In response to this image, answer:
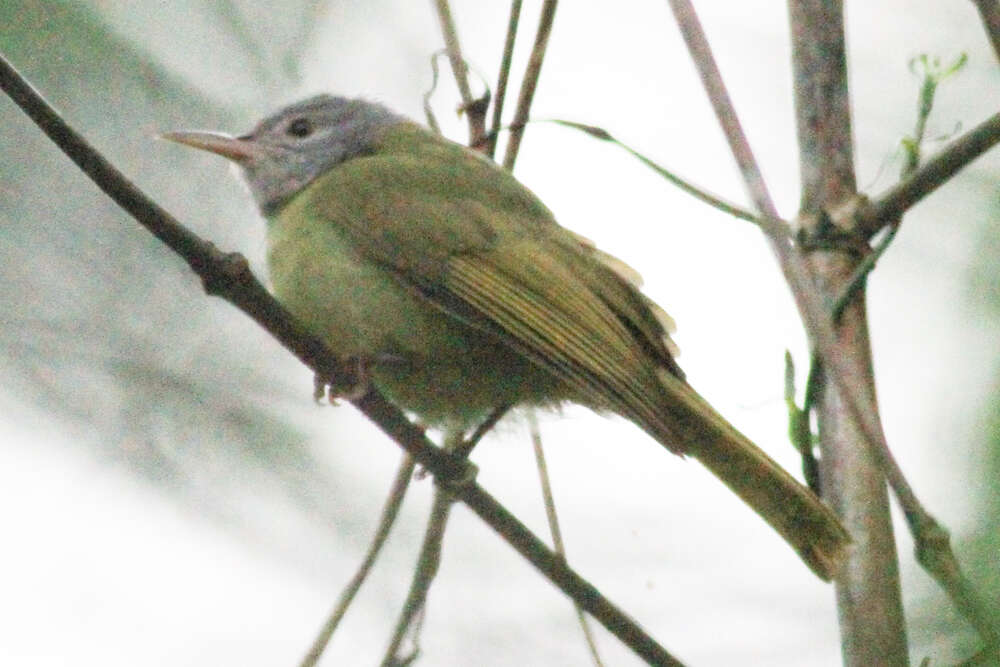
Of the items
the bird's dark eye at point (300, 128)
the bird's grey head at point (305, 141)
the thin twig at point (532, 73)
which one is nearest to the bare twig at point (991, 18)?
the thin twig at point (532, 73)

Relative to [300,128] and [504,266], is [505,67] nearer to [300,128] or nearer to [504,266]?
[504,266]

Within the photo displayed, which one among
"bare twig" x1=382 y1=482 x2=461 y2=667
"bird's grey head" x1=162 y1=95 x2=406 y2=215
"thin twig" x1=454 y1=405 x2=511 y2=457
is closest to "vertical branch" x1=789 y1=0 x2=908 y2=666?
"bare twig" x1=382 y1=482 x2=461 y2=667

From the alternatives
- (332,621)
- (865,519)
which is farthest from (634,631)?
(332,621)

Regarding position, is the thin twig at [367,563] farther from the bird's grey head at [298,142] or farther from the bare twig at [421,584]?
the bird's grey head at [298,142]

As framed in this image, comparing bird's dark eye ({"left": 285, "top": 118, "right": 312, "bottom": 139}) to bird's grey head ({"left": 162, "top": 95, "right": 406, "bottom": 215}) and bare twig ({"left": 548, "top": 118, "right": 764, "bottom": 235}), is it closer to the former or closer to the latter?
bird's grey head ({"left": 162, "top": 95, "right": 406, "bottom": 215})

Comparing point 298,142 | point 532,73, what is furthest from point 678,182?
point 298,142

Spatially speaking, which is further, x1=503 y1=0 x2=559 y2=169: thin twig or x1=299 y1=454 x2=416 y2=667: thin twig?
x1=503 y1=0 x2=559 y2=169: thin twig
